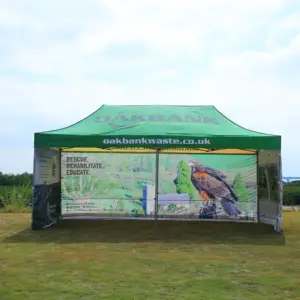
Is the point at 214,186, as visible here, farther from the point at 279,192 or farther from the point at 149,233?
the point at 149,233

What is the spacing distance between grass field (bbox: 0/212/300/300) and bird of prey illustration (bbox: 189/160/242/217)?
6.17ft

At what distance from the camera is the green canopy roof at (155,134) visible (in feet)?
32.4

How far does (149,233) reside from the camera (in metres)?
10.3

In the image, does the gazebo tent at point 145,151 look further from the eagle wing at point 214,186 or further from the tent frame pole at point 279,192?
the eagle wing at point 214,186

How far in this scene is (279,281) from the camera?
548 centimetres

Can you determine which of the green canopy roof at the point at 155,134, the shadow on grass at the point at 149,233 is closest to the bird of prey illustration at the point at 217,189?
the shadow on grass at the point at 149,233

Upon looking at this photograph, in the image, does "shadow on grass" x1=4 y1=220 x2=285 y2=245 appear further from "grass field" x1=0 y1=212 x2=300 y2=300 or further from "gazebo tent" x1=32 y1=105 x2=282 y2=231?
"gazebo tent" x1=32 y1=105 x2=282 y2=231

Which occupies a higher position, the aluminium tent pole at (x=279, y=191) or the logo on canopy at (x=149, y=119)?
the logo on canopy at (x=149, y=119)

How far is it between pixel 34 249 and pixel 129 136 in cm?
334

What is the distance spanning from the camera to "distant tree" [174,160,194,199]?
42.4ft

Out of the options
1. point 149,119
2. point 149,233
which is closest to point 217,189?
point 149,119

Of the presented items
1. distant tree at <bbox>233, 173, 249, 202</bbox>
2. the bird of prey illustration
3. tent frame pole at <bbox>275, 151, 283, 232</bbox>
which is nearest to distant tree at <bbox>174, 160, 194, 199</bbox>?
the bird of prey illustration

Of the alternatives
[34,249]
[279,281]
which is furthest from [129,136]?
[279,281]

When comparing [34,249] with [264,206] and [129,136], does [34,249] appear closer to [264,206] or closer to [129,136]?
[129,136]
